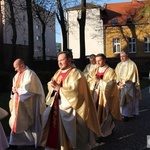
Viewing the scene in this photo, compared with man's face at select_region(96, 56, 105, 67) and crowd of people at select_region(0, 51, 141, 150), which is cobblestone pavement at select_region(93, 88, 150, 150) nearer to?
crowd of people at select_region(0, 51, 141, 150)

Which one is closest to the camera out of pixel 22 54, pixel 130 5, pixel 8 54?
pixel 8 54

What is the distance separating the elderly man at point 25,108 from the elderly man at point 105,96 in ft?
4.43

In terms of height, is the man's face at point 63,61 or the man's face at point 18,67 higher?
the man's face at point 63,61

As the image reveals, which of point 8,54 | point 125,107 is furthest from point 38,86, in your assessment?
point 8,54

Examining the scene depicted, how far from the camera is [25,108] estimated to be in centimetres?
642

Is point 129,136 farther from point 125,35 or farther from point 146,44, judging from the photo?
point 125,35

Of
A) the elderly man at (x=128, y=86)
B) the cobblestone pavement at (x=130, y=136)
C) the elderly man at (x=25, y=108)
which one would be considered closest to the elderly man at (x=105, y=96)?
the cobblestone pavement at (x=130, y=136)

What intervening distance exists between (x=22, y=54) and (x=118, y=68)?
71.0ft

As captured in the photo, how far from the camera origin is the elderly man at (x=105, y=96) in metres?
7.09

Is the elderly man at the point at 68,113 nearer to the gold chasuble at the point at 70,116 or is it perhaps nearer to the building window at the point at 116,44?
the gold chasuble at the point at 70,116

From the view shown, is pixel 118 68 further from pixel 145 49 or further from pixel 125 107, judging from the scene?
pixel 145 49

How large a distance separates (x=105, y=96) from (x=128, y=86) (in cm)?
291

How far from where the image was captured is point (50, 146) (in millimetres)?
5199

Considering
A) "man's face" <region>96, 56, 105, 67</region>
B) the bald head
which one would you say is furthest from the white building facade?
the bald head
